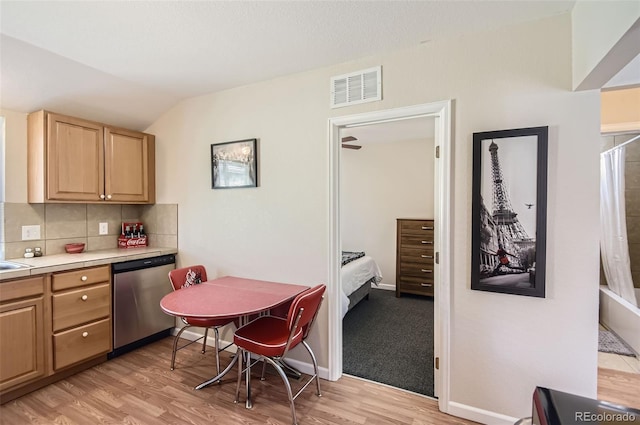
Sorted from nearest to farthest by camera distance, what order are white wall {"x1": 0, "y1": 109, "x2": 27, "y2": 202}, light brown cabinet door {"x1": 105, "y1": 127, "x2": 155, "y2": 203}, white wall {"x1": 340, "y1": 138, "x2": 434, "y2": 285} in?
white wall {"x1": 0, "y1": 109, "x2": 27, "y2": 202}, light brown cabinet door {"x1": 105, "y1": 127, "x2": 155, "y2": 203}, white wall {"x1": 340, "y1": 138, "x2": 434, "y2": 285}

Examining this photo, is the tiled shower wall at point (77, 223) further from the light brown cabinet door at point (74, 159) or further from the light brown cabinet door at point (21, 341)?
the light brown cabinet door at point (21, 341)

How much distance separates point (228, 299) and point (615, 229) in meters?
4.07

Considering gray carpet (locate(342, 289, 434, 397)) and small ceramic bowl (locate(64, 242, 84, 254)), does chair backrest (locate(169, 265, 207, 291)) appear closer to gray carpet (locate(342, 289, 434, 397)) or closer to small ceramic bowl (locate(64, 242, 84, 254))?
small ceramic bowl (locate(64, 242, 84, 254))

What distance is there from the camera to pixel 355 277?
3.71 m

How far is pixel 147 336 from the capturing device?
293 cm

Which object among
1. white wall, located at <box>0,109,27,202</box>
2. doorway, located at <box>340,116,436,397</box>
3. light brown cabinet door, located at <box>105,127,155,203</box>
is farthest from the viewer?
light brown cabinet door, located at <box>105,127,155,203</box>

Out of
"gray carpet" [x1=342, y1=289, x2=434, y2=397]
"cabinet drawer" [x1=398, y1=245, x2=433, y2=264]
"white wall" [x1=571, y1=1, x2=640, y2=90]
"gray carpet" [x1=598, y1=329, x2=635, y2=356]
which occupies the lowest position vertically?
"gray carpet" [x1=342, y1=289, x2=434, y2=397]

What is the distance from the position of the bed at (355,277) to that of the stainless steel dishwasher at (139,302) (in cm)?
193

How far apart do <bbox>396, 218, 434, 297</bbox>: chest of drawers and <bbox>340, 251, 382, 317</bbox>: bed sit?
0.45 meters

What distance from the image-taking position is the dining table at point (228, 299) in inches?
72.8

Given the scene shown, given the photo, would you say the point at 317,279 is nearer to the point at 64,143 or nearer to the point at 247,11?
the point at 247,11

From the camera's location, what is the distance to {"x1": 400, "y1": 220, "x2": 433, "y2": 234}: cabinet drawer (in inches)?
174
